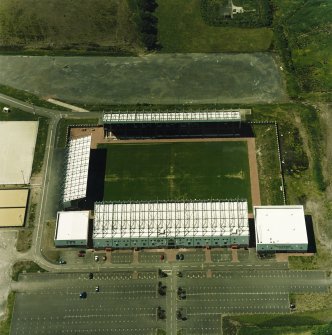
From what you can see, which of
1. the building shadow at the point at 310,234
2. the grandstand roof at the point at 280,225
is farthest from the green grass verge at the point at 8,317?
the building shadow at the point at 310,234

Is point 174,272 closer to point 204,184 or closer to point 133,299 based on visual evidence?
point 133,299

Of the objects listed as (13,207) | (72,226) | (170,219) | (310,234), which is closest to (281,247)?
(310,234)

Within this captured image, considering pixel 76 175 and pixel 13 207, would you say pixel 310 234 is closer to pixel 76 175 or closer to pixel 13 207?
pixel 76 175

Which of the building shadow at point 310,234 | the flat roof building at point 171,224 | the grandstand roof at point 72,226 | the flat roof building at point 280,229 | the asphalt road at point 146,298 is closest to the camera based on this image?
the asphalt road at point 146,298

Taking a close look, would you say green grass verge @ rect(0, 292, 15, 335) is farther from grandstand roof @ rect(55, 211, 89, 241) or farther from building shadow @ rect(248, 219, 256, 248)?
building shadow @ rect(248, 219, 256, 248)

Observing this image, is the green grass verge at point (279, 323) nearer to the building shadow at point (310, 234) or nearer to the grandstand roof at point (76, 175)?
the building shadow at point (310, 234)

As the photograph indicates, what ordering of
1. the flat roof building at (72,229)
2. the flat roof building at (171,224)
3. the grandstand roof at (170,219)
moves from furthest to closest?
1. the flat roof building at (72,229)
2. the grandstand roof at (170,219)
3. the flat roof building at (171,224)

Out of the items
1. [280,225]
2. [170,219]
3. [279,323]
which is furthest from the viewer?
[170,219]
